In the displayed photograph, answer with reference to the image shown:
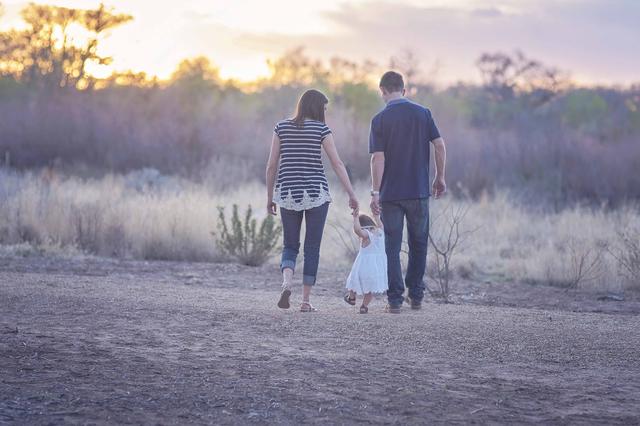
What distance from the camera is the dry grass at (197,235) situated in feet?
45.3

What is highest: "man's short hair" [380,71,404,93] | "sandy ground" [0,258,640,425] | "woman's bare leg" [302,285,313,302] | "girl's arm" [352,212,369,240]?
"man's short hair" [380,71,404,93]

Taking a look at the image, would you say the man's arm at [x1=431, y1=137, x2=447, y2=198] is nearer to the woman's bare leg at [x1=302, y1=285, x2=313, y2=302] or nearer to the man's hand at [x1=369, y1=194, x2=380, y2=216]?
the man's hand at [x1=369, y1=194, x2=380, y2=216]

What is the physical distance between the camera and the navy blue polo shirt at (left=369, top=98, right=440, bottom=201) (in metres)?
8.50

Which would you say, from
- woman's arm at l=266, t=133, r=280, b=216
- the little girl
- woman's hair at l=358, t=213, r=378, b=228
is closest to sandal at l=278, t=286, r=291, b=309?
the little girl

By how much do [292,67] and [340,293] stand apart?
139 feet

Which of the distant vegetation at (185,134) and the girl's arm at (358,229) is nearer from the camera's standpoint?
the girl's arm at (358,229)

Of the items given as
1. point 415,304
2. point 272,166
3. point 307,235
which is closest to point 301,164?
point 272,166

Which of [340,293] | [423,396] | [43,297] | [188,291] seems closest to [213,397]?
[423,396]

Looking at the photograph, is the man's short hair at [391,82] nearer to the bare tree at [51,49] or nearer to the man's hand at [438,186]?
the man's hand at [438,186]

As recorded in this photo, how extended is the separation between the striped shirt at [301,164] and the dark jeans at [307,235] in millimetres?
93

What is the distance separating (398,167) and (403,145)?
0.19m

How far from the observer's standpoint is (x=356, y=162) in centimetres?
2694

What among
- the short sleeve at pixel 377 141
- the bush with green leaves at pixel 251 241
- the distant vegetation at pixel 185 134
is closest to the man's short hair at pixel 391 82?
the short sleeve at pixel 377 141

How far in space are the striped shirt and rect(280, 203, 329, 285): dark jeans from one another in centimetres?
9
